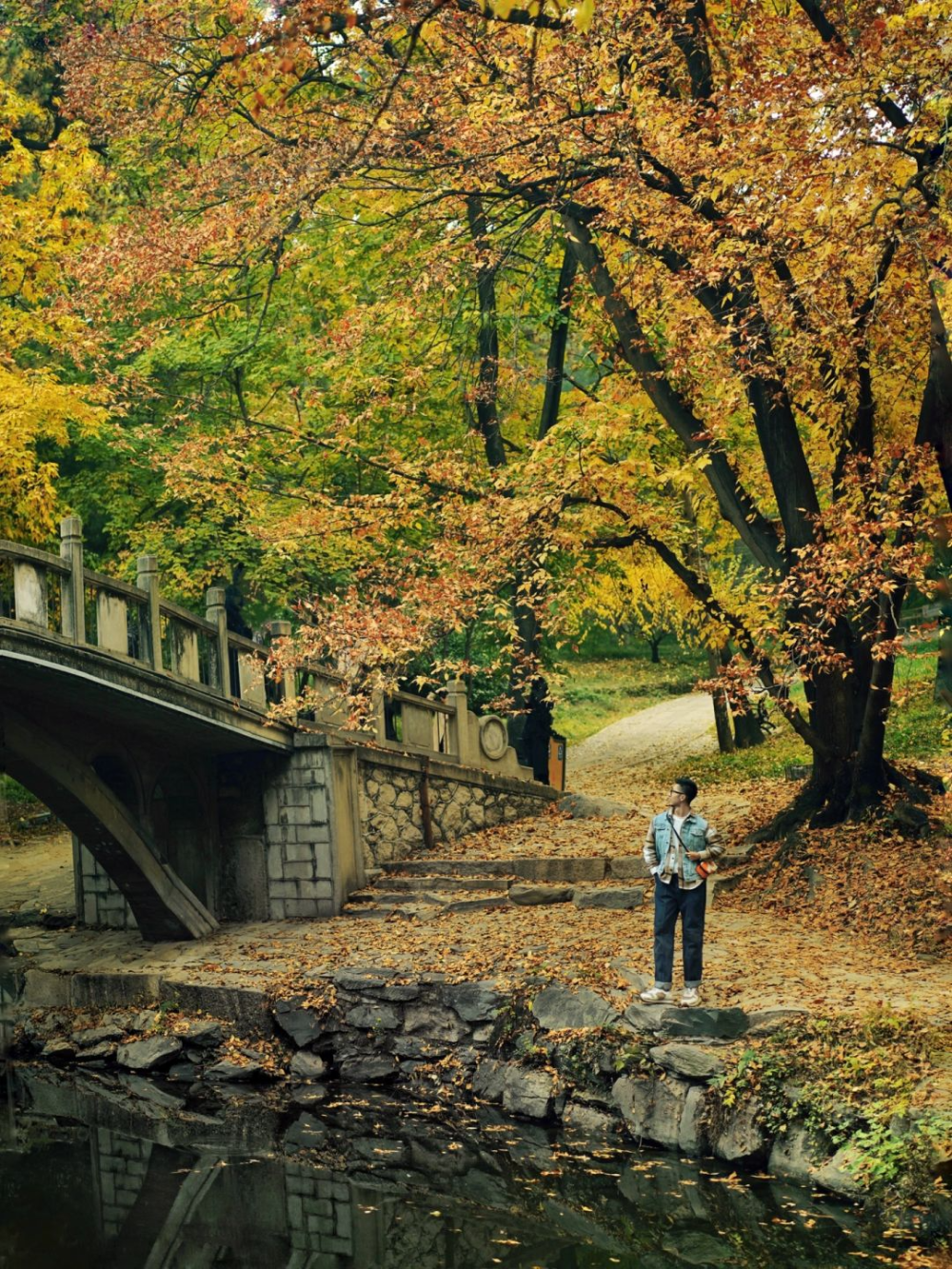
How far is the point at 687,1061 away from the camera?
1056 centimetres

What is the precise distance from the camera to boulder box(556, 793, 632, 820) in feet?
67.2

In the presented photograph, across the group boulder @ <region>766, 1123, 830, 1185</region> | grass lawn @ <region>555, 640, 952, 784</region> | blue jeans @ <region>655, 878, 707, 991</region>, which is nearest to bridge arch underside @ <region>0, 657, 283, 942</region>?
blue jeans @ <region>655, 878, 707, 991</region>

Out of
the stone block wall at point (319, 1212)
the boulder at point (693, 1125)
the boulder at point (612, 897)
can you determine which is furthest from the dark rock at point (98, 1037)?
the boulder at point (693, 1125)

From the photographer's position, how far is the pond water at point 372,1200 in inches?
359

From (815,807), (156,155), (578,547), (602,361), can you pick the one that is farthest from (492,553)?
(156,155)

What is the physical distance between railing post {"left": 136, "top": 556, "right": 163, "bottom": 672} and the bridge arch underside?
56 centimetres

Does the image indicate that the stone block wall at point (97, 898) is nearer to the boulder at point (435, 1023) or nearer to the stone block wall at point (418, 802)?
the stone block wall at point (418, 802)

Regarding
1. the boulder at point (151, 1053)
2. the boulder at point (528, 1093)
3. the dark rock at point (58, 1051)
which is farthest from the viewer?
the dark rock at point (58, 1051)

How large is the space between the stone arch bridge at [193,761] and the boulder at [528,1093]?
532 cm

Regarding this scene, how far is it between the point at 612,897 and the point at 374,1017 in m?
3.30

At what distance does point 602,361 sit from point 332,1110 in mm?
9178

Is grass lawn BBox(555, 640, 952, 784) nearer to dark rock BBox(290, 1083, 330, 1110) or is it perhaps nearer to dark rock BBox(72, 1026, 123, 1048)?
dark rock BBox(290, 1083, 330, 1110)

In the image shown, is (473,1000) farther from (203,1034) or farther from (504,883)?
(504,883)

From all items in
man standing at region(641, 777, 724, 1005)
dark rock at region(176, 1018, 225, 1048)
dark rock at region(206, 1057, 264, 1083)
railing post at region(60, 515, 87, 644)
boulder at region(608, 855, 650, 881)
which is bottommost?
dark rock at region(206, 1057, 264, 1083)
